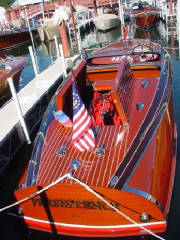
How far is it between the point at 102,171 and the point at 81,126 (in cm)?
90

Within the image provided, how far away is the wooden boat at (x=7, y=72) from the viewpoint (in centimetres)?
1202

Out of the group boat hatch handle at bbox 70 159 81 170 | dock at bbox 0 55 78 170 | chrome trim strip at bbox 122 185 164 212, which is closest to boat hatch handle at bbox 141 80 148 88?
boat hatch handle at bbox 70 159 81 170

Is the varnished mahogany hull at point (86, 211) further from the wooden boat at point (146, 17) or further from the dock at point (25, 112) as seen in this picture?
the wooden boat at point (146, 17)

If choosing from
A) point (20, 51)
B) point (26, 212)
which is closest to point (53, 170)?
point (26, 212)

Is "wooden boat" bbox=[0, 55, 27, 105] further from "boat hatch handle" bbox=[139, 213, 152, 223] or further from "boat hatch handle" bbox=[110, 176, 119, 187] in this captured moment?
"boat hatch handle" bbox=[139, 213, 152, 223]

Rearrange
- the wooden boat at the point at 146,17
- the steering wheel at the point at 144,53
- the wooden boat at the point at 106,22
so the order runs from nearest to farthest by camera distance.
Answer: the steering wheel at the point at 144,53 < the wooden boat at the point at 146,17 < the wooden boat at the point at 106,22

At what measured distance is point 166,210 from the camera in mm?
4605

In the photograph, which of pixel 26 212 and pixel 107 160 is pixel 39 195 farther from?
pixel 107 160

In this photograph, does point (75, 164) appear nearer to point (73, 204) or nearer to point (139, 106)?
point (73, 204)

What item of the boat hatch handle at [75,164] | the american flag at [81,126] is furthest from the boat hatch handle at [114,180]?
the american flag at [81,126]

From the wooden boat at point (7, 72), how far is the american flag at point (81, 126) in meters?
7.65

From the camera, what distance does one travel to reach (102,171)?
15.4 feet

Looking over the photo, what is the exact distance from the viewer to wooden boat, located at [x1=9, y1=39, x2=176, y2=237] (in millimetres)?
4309

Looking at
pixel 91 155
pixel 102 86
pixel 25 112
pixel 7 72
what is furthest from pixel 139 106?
pixel 7 72
